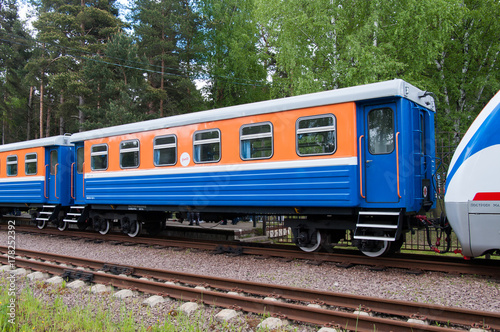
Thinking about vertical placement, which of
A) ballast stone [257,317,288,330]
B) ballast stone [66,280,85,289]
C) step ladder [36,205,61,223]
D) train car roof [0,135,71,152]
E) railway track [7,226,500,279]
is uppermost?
train car roof [0,135,71,152]

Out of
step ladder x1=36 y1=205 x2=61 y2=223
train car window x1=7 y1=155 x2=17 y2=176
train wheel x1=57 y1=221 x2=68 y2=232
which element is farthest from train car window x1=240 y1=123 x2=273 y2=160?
train car window x1=7 y1=155 x2=17 y2=176

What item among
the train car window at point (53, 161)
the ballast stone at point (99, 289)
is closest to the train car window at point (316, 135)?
the ballast stone at point (99, 289)

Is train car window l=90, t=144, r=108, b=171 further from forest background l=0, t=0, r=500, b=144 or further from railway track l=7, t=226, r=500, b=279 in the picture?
forest background l=0, t=0, r=500, b=144

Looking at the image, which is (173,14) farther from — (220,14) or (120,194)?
(120,194)

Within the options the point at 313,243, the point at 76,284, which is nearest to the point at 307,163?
the point at 313,243

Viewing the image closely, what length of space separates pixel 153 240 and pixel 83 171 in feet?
12.4

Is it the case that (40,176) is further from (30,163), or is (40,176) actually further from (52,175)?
(30,163)

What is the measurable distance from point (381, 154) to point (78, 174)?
10.3 meters

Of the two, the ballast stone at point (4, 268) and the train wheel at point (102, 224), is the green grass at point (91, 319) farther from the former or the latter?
the train wheel at point (102, 224)

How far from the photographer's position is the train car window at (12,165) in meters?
15.3

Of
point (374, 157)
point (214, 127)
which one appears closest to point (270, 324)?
point (374, 157)

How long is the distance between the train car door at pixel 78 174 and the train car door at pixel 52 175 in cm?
67

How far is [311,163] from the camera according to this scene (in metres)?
7.73

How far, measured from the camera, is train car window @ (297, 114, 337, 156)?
7527 millimetres
